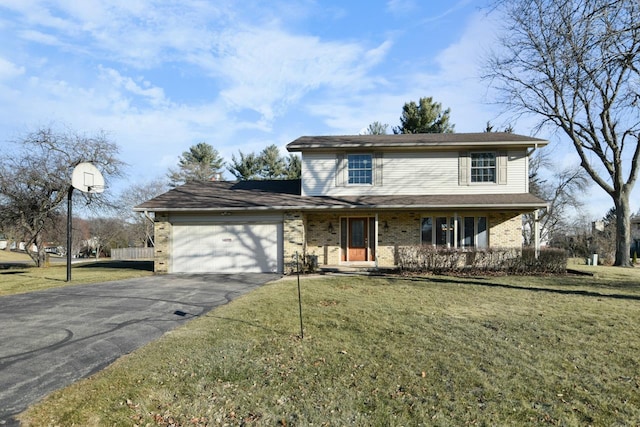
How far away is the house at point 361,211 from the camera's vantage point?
49.3 feet

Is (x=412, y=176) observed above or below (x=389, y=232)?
above

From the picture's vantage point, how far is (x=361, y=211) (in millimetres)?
15914

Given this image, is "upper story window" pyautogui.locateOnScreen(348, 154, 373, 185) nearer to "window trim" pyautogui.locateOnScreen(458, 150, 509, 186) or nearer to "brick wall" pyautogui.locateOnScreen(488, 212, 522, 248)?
"window trim" pyautogui.locateOnScreen(458, 150, 509, 186)

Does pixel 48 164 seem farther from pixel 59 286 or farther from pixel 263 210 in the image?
pixel 263 210

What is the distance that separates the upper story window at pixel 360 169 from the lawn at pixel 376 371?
8921 mm

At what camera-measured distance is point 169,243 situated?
15.1m

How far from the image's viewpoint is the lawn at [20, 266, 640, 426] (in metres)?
3.53

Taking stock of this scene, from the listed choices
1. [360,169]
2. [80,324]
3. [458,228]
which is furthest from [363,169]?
[80,324]

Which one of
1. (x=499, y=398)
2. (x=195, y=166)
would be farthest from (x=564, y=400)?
(x=195, y=166)

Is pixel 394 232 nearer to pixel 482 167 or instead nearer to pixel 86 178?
pixel 482 167

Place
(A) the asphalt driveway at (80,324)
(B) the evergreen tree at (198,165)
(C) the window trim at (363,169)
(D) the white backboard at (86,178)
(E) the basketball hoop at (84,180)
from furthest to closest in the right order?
(B) the evergreen tree at (198,165) < (C) the window trim at (363,169) < (D) the white backboard at (86,178) < (E) the basketball hoop at (84,180) < (A) the asphalt driveway at (80,324)

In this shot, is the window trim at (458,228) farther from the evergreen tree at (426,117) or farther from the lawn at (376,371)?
the evergreen tree at (426,117)

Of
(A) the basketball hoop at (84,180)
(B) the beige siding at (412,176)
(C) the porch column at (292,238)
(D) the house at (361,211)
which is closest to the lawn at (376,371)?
(C) the porch column at (292,238)

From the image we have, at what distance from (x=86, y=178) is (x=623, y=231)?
2404 cm
